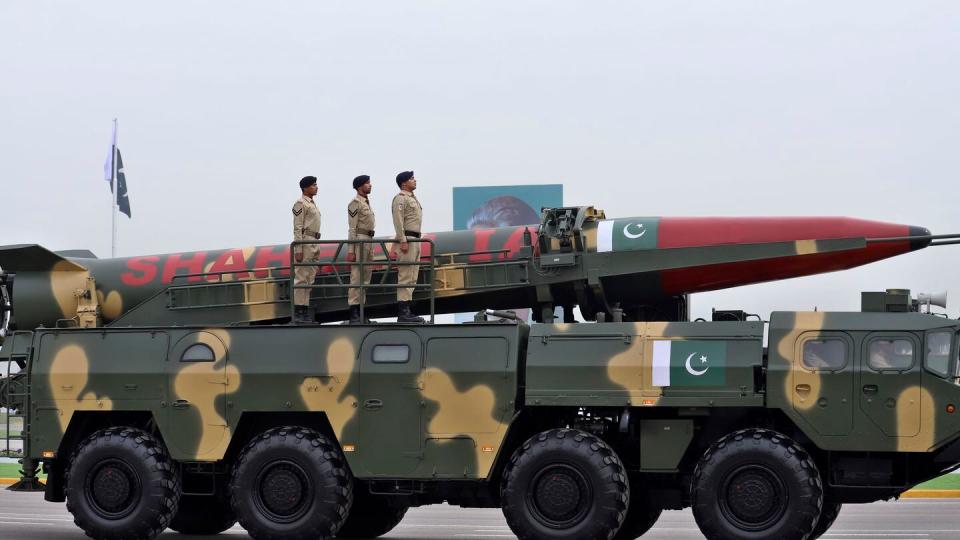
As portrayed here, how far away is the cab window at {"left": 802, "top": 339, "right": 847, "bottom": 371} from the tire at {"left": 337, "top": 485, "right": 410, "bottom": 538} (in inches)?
191

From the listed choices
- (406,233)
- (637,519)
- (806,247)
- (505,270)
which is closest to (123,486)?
(406,233)

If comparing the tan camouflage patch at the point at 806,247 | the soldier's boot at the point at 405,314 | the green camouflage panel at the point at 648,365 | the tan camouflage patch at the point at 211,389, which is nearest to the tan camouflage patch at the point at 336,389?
the soldier's boot at the point at 405,314

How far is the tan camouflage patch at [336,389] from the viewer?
12.7 m

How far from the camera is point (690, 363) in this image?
11883mm

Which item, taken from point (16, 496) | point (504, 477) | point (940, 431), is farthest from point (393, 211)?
point (16, 496)

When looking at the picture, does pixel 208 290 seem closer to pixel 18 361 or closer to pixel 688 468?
pixel 18 361

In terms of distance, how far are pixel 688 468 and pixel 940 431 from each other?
2.29 meters

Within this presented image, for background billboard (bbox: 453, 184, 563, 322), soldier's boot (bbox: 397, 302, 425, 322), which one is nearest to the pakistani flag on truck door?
soldier's boot (bbox: 397, 302, 425, 322)

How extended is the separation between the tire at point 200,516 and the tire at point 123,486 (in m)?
1.54

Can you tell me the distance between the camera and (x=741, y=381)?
38.6 feet

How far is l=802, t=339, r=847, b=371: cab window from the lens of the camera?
38.2ft

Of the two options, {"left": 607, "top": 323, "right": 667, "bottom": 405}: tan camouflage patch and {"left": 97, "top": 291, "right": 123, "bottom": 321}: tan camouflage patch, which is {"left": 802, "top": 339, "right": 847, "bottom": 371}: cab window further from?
{"left": 97, "top": 291, "right": 123, "bottom": 321}: tan camouflage patch

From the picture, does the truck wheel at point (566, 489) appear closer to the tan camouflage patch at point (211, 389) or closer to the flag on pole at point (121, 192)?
the tan camouflage patch at point (211, 389)

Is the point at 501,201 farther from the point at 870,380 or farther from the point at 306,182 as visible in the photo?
the point at 870,380
